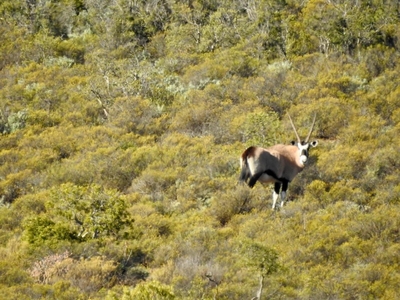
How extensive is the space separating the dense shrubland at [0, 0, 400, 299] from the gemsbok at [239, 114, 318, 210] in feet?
1.45

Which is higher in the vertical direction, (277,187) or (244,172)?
(244,172)

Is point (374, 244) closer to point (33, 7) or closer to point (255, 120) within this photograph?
point (255, 120)

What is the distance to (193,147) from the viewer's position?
738 inches

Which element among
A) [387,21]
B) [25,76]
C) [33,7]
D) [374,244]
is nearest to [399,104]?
[387,21]

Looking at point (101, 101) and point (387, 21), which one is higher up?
point (387, 21)

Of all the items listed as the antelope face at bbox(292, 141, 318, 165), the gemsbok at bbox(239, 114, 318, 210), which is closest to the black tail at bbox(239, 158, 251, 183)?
the gemsbok at bbox(239, 114, 318, 210)

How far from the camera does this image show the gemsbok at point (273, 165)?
49.2 ft

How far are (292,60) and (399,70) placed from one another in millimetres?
4257

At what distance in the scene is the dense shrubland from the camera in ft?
36.2

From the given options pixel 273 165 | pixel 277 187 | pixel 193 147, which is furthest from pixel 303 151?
pixel 193 147

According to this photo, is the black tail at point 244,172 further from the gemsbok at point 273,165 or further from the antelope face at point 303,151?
the antelope face at point 303,151

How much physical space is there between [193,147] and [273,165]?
13.1ft

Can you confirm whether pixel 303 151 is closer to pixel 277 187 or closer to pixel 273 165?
pixel 273 165

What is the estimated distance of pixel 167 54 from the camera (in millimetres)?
30188
